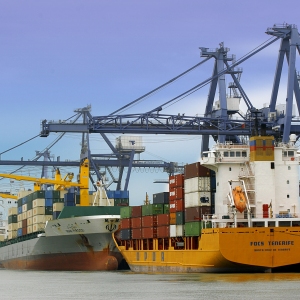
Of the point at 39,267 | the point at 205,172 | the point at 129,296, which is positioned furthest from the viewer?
the point at 39,267

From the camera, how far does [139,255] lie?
53.6 m

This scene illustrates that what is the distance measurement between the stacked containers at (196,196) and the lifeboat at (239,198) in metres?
2.27

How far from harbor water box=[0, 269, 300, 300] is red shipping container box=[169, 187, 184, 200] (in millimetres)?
5157

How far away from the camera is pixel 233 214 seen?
45.4 metres

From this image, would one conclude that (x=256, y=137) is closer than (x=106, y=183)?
Yes

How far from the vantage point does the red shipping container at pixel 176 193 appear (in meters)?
49.5

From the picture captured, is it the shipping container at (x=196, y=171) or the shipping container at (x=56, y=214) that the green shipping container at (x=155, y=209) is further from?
the shipping container at (x=56, y=214)

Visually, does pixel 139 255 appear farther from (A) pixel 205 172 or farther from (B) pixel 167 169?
(B) pixel 167 169

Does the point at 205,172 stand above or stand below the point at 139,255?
above

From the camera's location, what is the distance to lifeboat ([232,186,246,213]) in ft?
148

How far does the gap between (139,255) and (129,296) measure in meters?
19.2

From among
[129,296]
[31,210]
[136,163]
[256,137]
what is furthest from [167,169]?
[129,296]

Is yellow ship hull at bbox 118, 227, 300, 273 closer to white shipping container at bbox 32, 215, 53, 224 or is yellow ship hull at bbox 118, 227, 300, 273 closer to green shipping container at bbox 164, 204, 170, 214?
green shipping container at bbox 164, 204, 170, 214

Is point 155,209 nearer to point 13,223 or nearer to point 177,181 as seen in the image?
point 177,181
